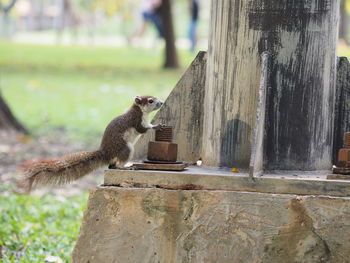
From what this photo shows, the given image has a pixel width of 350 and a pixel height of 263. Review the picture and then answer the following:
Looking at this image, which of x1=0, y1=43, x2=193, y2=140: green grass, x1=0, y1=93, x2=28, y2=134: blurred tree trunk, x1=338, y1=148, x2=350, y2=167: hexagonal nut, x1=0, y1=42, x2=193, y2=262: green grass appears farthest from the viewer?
x1=0, y1=43, x2=193, y2=140: green grass

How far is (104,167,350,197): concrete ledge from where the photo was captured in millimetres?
3533

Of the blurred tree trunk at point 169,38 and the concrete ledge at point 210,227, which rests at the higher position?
the blurred tree trunk at point 169,38

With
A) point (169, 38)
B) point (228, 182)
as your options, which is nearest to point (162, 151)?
point (228, 182)

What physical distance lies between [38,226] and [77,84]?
10158 millimetres

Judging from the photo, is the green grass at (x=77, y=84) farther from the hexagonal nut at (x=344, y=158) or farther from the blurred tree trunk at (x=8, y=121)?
the hexagonal nut at (x=344, y=158)

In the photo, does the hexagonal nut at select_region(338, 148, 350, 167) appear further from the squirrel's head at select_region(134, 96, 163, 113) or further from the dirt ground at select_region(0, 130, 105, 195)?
the dirt ground at select_region(0, 130, 105, 195)

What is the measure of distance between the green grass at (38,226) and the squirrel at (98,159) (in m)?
1.00

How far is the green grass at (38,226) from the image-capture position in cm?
515

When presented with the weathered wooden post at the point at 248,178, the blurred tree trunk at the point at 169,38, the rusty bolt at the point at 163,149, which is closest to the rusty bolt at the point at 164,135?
the rusty bolt at the point at 163,149

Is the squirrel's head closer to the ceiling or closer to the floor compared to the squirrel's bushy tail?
closer to the ceiling

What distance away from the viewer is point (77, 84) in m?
16.0

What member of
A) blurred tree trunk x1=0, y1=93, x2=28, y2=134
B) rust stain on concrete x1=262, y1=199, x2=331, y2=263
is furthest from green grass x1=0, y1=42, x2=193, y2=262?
rust stain on concrete x1=262, y1=199, x2=331, y2=263

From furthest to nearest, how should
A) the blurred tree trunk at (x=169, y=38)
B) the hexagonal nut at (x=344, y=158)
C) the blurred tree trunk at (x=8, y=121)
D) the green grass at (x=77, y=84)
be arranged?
the blurred tree trunk at (x=169, y=38) → the green grass at (x=77, y=84) → the blurred tree trunk at (x=8, y=121) → the hexagonal nut at (x=344, y=158)

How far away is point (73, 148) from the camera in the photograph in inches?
Answer: 375
